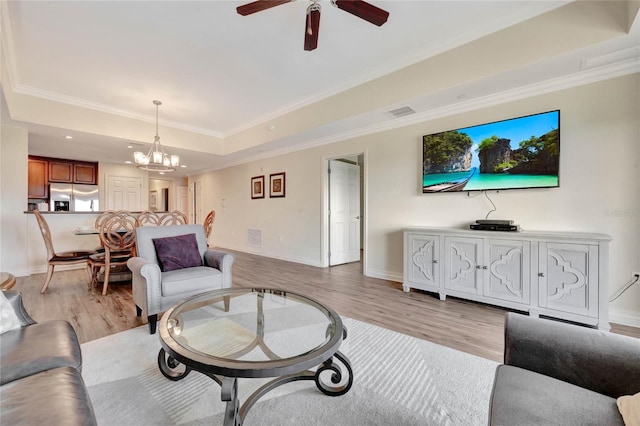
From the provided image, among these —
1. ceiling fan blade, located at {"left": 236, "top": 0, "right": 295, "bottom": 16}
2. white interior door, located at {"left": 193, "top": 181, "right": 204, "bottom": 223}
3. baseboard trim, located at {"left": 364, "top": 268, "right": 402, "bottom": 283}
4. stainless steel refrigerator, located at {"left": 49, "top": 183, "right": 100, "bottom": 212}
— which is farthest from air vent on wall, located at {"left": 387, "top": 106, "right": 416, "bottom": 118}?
stainless steel refrigerator, located at {"left": 49, "top": 183, "right": 100, "bottom": 212}

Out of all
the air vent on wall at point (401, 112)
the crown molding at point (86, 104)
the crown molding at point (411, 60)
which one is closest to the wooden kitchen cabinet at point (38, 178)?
the crown molding at point (86, 104)

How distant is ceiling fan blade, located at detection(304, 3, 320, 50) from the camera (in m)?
1.96

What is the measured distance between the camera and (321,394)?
5.06 ft

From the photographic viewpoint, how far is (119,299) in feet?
10.3

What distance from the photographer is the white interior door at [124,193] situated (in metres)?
7.12

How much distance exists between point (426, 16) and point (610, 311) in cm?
327

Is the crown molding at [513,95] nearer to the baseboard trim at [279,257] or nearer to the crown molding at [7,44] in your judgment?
the baseboard trim at [279,257]

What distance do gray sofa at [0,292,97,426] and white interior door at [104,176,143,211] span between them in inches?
273

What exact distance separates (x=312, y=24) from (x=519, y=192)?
2751mm

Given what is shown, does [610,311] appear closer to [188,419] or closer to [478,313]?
[478,313]

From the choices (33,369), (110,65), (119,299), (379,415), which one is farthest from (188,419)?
(110,65)

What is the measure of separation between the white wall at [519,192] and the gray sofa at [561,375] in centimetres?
216

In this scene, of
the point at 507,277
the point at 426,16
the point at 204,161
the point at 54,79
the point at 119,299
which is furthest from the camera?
the point at 204,161

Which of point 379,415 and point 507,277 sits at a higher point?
point 507,277
